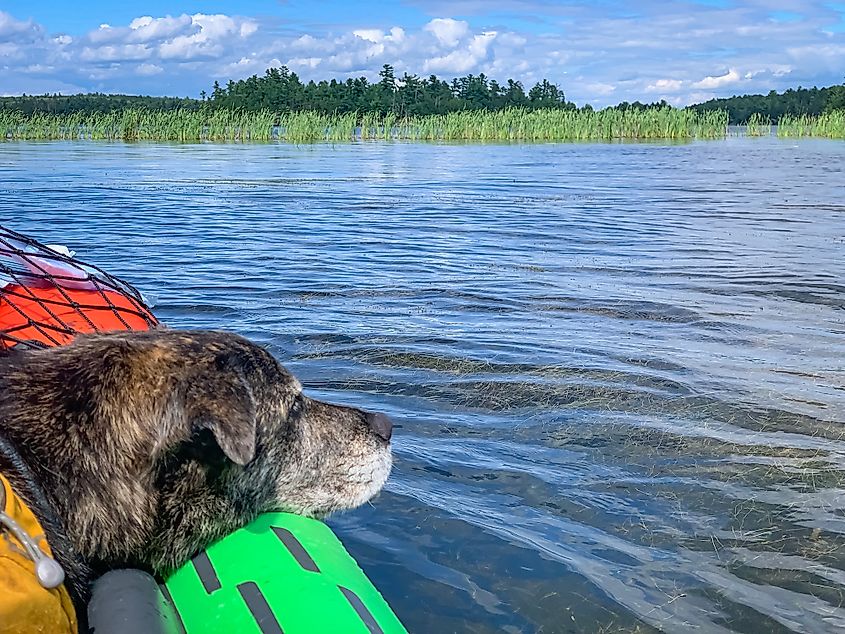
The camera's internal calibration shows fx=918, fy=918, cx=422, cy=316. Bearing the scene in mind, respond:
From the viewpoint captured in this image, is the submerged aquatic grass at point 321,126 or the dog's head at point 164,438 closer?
the dog's head at point 164,438

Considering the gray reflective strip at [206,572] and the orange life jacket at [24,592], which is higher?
the orange life jacket at [24,592]

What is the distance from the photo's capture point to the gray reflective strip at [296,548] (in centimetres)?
362

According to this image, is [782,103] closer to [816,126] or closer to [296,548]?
[816,126]

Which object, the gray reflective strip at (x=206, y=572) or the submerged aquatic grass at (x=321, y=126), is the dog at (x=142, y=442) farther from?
the submerged aquatic grass at (x=321, y=126)

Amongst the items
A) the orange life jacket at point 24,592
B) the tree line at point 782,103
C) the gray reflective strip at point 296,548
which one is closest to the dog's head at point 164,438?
the gray reflective strip at point 296,548

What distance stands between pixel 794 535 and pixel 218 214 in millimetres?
17399

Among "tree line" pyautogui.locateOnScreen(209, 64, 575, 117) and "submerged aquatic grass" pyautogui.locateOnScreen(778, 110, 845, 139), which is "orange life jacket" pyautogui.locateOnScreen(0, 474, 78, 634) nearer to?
"submerged aquatic grass" pyautogui.locateOnScreen(778, 110, 845, 139)

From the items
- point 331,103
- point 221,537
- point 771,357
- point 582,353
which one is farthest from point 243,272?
point 331,103

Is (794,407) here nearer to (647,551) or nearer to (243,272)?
(647,551)

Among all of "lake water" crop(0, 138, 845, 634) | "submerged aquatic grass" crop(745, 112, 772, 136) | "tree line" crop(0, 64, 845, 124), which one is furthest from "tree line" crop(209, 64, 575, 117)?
"lake water" crop(0, 138, 845, 634)

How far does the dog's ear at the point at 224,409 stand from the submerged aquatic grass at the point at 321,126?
56449mm

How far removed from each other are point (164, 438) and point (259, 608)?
71 centimetres

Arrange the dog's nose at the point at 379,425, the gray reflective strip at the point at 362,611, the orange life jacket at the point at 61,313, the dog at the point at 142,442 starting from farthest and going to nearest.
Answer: the orange life jacket at the point at 61,313
the dog's nose at the point at 379,425
the gray reflective strip at the point at 362,611
the dog at the point at 142,442

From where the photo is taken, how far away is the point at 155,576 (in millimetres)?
3672
